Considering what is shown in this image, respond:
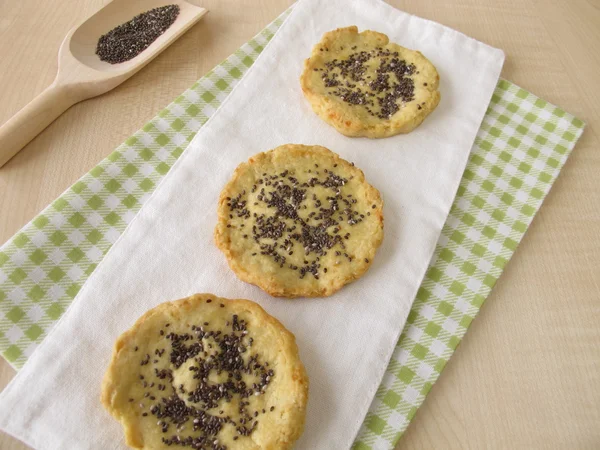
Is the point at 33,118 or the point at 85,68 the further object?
the point at 85,68

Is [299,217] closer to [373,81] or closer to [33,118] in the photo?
[373,81]

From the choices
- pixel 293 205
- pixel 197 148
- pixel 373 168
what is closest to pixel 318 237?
pixel 293 205

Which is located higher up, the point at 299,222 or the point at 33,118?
the point at 33,118

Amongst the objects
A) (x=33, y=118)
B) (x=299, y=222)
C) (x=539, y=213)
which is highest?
(x=33, y=118)

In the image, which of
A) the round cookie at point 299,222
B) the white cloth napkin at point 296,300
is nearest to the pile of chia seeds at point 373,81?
the white cloth napkin at point 296,300

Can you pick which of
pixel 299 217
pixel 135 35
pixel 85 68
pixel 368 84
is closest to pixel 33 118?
pixel 85 68

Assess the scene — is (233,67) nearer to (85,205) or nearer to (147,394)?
(85,205)

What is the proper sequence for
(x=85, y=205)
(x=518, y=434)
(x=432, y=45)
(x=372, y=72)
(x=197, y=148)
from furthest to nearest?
(x=432, y=45) < (x=372, y=72) < (x=197, y=148) < (x=85, y=205) < (x=518, y=434)

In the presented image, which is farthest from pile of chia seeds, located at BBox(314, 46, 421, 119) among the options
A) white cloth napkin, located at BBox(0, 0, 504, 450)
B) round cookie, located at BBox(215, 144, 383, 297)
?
round cookie, located at BBox(215, 144, 383, 297)
